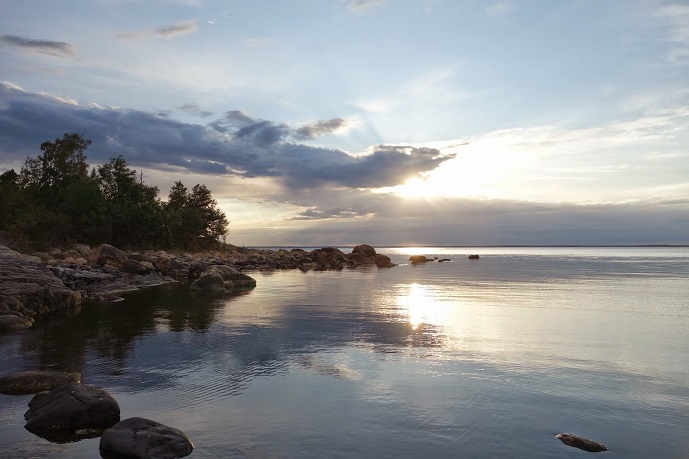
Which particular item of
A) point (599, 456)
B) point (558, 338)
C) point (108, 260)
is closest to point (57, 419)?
point (599, 456)

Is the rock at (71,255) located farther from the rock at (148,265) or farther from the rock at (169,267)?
the rock at (169,267)

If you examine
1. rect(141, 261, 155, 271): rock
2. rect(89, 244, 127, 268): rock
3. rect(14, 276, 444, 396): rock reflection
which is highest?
rect(89, 244, 127, 268): rock

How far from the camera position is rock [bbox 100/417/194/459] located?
7609 mm

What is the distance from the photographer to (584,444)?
8008 millimetres

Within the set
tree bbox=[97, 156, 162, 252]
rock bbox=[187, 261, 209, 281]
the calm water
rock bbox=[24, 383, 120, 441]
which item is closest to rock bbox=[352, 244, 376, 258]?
tree bbox=[97, 156, 162, 252]

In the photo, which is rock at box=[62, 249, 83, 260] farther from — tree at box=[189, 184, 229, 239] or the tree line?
tree at box=[189, 184, 229, 239]

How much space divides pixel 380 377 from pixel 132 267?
37.5 m

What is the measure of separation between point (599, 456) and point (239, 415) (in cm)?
644

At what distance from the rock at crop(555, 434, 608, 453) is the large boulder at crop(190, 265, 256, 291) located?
31164mm

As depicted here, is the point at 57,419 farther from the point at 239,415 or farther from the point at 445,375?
the point at 445,375

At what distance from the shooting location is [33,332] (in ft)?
59.6

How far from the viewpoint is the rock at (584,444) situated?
796 centimetres

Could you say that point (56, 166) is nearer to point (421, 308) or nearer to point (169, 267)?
point (169, 267)

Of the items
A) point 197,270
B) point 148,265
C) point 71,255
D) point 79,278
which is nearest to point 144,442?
point 79,278
